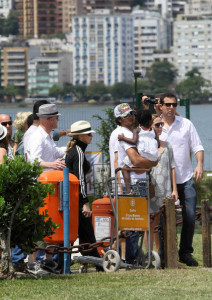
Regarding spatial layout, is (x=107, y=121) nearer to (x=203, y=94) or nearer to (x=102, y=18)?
(x=203, y=94)

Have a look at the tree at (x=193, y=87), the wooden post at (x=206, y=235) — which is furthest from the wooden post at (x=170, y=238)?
the tree at (x=193, y=87)

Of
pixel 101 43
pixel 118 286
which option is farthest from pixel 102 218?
pixel 101 43

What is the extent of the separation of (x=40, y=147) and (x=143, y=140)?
0.85m

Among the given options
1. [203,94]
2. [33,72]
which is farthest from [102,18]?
[203,94]

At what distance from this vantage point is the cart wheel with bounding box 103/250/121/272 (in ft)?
25.2

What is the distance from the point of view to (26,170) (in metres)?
7.09

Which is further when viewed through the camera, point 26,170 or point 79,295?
point 26,170

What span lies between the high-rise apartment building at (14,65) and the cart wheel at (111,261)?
178656 mm

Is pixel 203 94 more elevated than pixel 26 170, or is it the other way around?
pixel 26 170

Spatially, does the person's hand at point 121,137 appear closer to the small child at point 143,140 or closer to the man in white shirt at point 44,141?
the small child at point 143,140

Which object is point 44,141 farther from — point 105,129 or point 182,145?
point 105,129

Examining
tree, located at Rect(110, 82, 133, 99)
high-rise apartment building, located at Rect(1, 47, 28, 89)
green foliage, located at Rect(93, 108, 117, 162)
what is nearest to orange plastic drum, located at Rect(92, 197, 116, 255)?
green foliage, located at Rect(93, 108, 117, 162)

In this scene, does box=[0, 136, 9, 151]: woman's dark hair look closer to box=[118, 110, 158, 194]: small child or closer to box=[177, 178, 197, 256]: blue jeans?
box=[118, 110, 158, 194]: small child

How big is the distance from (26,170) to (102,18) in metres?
190
